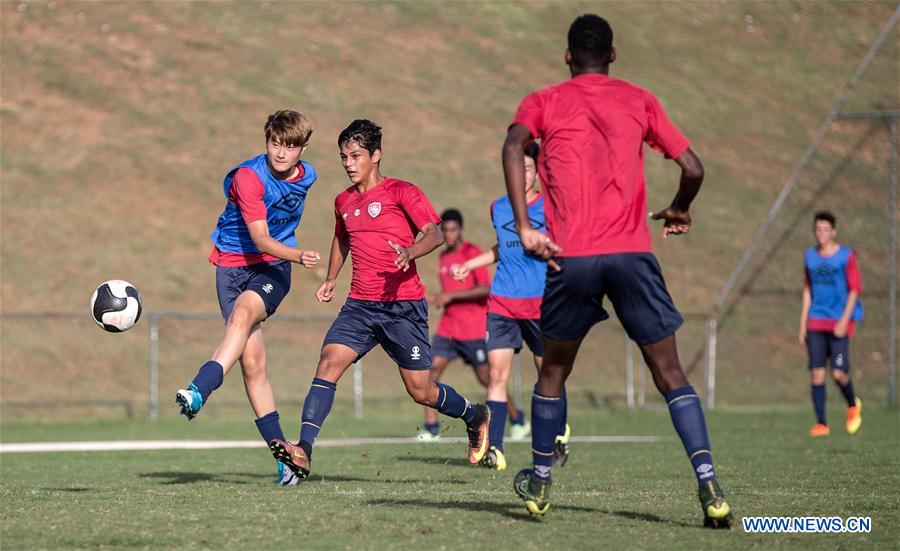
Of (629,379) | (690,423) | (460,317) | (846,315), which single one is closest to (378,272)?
(690,423)

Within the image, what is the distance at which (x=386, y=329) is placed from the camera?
8.37 metres

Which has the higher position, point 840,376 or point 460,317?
point 460,317

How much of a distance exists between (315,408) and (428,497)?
1113 millimetres

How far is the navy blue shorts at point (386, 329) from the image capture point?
8328mm

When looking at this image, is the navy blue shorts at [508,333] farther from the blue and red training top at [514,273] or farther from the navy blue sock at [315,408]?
the navy blue sock at [315,408]

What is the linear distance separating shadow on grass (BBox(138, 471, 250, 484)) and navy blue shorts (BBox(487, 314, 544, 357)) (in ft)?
7.51

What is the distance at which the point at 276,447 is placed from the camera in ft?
24.3

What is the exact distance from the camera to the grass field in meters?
5.52

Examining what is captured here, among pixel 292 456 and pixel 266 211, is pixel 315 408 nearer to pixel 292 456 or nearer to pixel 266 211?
pixel 292 456

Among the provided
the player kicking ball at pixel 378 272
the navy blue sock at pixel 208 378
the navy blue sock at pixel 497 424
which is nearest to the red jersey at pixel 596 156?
the player kicking ball at pixel 378 272

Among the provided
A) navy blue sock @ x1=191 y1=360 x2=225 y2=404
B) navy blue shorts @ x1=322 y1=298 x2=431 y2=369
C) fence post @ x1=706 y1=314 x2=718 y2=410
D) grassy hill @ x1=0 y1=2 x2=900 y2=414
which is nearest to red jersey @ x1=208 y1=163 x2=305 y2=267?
navy blue shorts @ x1=322 y1=298 x2=431 y2=369

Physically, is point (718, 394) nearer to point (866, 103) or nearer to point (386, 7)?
point (866, 103)

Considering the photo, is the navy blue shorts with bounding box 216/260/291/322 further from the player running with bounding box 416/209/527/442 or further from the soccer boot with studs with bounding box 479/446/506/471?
the player running with bounding box 416/209/527/442

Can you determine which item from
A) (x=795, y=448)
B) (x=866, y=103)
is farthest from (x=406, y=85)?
(x=795, y=448)
